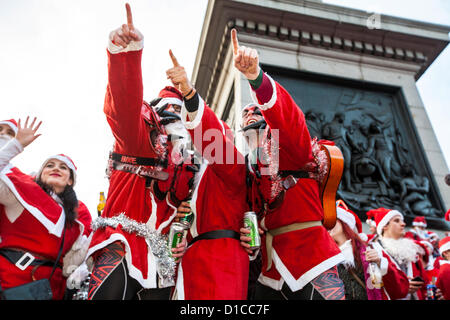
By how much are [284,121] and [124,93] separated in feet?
3.62

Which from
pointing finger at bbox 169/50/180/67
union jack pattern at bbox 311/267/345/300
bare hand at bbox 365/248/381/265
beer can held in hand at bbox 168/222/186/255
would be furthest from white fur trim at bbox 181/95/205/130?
bare hand at bbox 365/248/381/265

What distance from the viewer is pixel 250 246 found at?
92.4 inches

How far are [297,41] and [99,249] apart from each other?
6.28 metres

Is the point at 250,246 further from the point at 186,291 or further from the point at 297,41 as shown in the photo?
the point at 297,41

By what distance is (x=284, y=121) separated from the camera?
2.36 meters

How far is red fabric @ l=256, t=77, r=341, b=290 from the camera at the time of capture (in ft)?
7.82

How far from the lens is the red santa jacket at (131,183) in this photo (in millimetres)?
2203

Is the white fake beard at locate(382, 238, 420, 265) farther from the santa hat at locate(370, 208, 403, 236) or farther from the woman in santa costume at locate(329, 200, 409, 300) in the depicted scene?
the woman in santa costume at locate(329, 200, 409, 300)

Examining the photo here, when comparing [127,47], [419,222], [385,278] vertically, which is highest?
[419,222]

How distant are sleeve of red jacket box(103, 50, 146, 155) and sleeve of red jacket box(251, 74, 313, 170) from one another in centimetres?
80

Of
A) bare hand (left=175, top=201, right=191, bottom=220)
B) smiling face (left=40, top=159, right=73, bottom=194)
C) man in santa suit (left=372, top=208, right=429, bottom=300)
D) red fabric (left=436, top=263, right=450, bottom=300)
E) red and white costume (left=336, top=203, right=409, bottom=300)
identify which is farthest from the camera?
man in santa suit (left=372, top=208, right=429, bottom=300)

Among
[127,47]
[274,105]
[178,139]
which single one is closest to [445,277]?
[274,105]

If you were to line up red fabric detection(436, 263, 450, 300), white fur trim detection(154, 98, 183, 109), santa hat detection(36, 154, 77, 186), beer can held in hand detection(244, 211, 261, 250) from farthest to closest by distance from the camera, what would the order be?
red fabric detection(436, 263, 450, 300) < santa hat detection(36, 154, 77, 186) < white fur trim detection(154, 98, 183, 109) < beer can held in hand detection(244, 211, 261, 250)

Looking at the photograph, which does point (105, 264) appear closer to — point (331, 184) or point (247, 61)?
point (247, 61)
